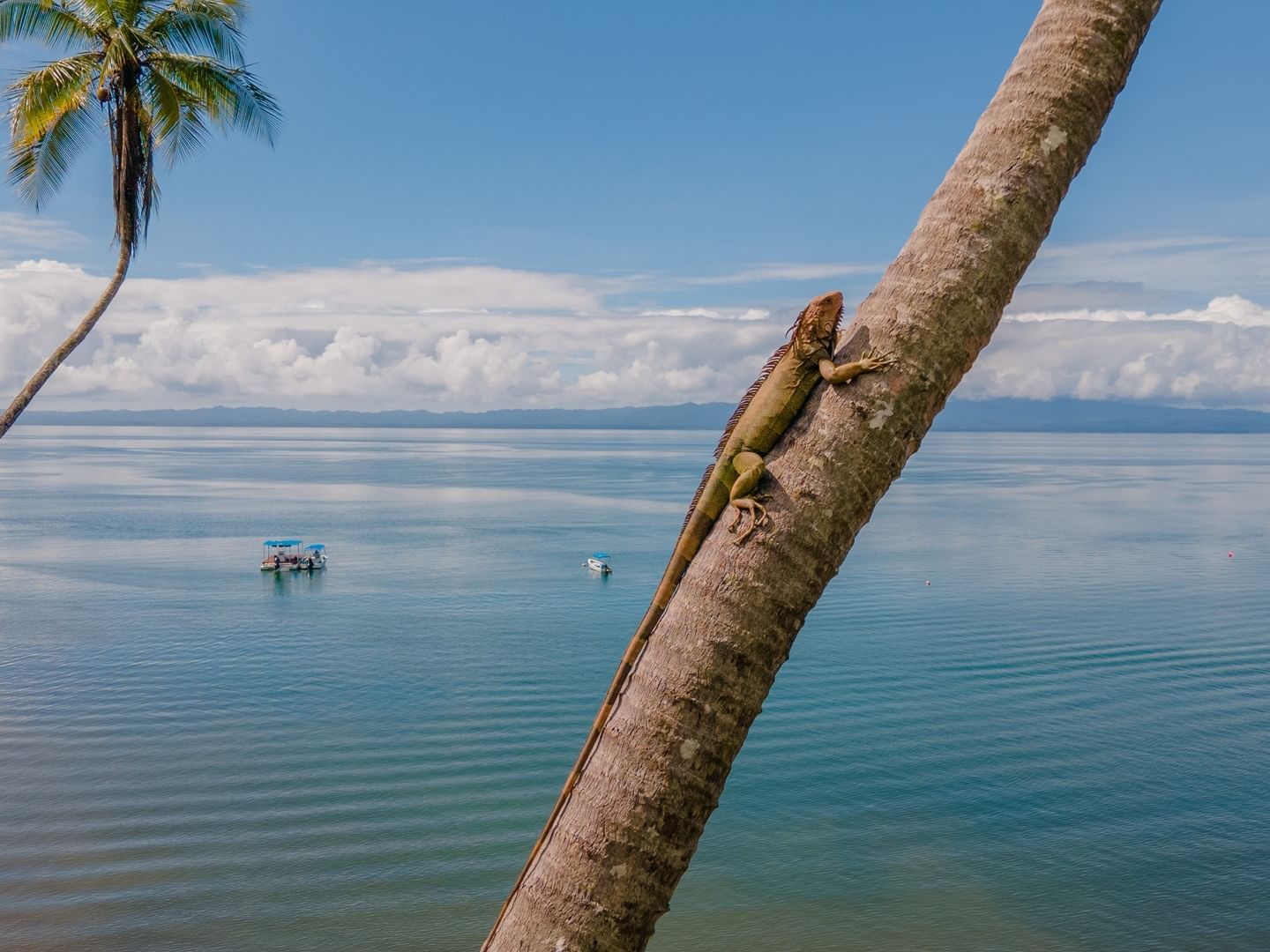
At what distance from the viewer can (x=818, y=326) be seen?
3.97 meters

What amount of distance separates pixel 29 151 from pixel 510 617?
30113mm

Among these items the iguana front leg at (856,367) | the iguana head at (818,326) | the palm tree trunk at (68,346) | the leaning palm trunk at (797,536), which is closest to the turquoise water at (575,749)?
the palm tree trunk at (68,346)

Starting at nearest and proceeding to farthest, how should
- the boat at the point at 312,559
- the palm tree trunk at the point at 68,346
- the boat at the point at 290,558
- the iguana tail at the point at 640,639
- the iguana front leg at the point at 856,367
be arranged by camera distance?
the iguana tail at the point at 640,639 < the iguana front leg at the point at 856,367 < the palm tree trunk at the point at 68,346 < the boat at the point at 290,558 < the boat at the point at 312,559

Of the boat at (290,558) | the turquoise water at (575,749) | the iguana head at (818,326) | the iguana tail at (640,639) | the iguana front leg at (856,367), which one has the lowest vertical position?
the iguana tail at (640,639)

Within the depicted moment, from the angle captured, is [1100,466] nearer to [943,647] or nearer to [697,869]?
[943,647]

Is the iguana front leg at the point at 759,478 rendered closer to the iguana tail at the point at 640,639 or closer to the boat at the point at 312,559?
the iguana tail at the point at 640,639

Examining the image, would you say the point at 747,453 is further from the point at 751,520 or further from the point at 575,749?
the point at 575,749

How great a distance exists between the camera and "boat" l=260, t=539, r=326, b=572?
56.0 meters

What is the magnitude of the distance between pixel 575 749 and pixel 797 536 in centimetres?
2742

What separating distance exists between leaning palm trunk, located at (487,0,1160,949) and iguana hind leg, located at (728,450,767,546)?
0.14 ft

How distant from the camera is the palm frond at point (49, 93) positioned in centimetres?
1709

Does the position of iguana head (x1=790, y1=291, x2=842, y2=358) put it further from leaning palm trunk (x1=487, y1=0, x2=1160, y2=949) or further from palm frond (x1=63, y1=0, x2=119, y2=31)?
palm frond (x1=63, y1=0, x2=119, y2=31)

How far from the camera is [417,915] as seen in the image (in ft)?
67.6

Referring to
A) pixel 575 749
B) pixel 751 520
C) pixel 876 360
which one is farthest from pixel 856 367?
pixel 575 749
